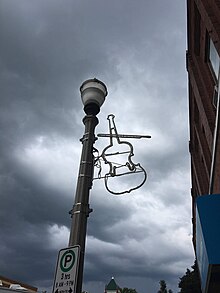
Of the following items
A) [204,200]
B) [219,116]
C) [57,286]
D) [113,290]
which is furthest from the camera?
[113,290]

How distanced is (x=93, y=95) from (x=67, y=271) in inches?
99.3

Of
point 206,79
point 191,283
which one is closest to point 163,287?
point 191,283

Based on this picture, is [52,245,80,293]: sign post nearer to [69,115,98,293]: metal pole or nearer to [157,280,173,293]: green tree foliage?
[69,115,98,293]: metal pole

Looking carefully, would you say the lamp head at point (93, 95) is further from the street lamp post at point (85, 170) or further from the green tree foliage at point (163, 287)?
the green tree foliage at point (163, 287)

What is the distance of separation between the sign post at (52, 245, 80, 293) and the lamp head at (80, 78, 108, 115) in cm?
211

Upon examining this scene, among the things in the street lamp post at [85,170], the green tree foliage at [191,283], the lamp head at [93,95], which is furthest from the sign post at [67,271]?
the green tree foliage at [191,283]

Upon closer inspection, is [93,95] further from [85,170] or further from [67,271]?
[67,271]

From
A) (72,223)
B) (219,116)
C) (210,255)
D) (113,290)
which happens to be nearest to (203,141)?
(219,116)

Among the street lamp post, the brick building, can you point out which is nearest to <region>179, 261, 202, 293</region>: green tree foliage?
the brick building

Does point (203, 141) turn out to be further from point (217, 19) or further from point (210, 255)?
point (210, 255)

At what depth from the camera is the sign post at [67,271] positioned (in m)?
3.39

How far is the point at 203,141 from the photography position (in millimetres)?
17109

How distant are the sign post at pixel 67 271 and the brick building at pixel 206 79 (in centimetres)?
874

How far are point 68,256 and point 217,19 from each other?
1130 centimetres
